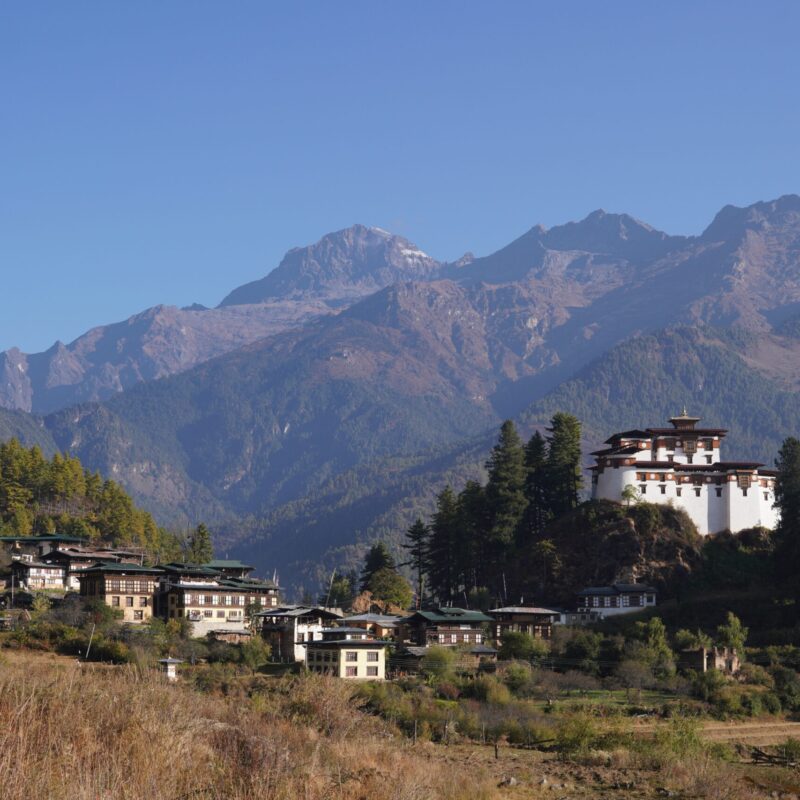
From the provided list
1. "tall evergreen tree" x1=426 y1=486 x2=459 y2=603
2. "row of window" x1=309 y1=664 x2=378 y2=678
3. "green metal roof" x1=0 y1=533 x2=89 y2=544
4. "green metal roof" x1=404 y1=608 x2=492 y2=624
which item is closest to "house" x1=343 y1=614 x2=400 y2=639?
"green metal roof" x1=404 y1=608 x2=492 y2=624

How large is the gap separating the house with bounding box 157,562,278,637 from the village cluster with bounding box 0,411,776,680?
0.30 ft

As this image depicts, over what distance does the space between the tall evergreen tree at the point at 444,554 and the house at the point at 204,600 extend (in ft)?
68.5

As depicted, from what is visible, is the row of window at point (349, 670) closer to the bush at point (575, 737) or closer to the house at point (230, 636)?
the house at point (230, 636)

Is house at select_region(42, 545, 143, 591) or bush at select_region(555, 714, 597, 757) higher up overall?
house at select_region(42, 545, 143, 591)

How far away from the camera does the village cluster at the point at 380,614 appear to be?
97.3m

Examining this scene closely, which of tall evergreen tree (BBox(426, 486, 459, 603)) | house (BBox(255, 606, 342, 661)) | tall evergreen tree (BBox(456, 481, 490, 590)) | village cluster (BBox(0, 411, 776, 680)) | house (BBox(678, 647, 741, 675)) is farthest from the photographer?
tall evergreen tree (BBox(426, 486, 459, 603))

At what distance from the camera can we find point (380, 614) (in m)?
115

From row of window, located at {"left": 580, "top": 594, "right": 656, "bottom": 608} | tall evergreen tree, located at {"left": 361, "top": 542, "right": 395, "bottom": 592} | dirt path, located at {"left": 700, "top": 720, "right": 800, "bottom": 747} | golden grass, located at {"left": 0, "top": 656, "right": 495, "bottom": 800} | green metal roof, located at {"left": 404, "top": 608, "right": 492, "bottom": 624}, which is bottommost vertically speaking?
dirt path, located at {"left": 700, "top": 720, "right": 800, "bottom": 747}

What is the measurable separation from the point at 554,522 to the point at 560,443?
7.53m

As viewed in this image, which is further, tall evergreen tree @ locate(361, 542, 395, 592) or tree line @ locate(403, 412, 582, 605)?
tall evergreen tree @ locate(361, 542, 395, 592)

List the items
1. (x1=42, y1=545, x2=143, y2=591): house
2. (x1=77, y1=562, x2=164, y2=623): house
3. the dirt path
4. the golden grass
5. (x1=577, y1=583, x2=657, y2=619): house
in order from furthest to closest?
(x1=42, y1=545, x2=143, y2=591): house < (x1=577, y1=583, x2=657, y2=619): house < (x1=77, y1=562, x2=164, y2=623): house < the dirt path < the golden grass

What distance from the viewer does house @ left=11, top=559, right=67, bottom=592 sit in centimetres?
11269

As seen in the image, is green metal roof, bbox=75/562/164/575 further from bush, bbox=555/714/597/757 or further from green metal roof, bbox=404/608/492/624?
bush, bbox=555/714/597/757

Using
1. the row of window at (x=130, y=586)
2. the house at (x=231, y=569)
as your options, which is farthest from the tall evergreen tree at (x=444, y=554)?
the row of window at (x=130, y=586)
